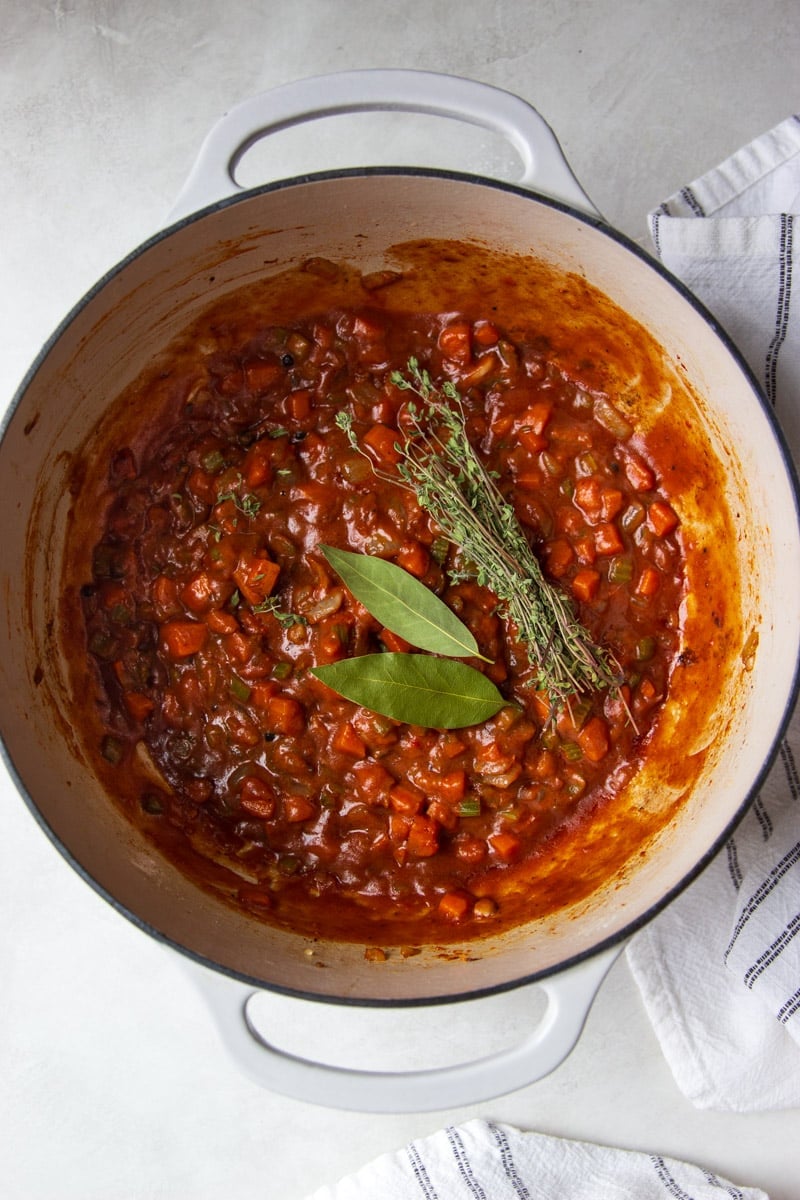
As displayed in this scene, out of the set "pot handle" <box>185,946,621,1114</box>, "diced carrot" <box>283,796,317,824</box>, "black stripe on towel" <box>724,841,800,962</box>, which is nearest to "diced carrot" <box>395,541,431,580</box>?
"diced carrot" <box>283,796,317,824</box>

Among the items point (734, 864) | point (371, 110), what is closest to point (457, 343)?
point (371, 110)

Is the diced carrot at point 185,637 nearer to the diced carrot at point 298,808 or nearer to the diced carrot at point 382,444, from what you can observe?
the diced carrot at point 298,808

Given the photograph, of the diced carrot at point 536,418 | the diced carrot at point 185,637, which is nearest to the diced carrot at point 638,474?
the diced carrot at point 536,418

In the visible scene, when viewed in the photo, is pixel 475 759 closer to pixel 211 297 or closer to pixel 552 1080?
pixel 552 1080

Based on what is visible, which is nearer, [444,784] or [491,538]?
[491,538]

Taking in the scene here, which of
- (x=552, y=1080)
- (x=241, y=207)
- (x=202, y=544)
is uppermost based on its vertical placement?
(x=241, y=207)

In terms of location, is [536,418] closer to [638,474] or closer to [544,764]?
[638,474]

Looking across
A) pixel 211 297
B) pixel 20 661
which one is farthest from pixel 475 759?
pixel 211 297
